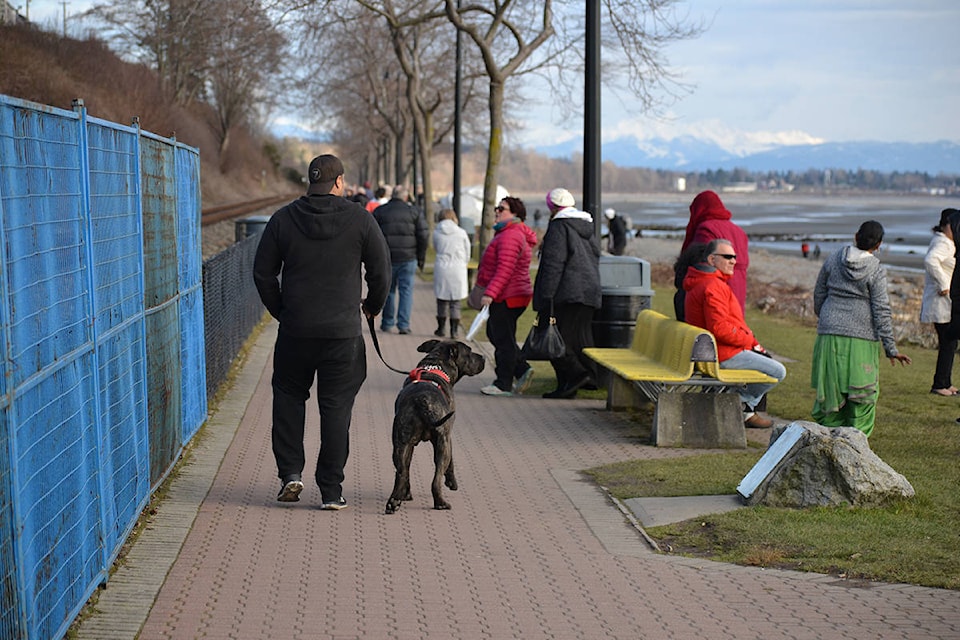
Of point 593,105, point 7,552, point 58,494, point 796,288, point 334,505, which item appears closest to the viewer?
point 7,552

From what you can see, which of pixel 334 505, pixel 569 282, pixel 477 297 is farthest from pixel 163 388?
pixel 477 297

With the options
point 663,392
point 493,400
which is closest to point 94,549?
point 663,392

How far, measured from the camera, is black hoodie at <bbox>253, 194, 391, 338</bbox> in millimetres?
7223

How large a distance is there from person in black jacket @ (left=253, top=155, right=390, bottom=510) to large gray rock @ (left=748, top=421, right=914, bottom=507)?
248 cm

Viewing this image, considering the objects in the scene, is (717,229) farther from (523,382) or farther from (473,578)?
(473,578)

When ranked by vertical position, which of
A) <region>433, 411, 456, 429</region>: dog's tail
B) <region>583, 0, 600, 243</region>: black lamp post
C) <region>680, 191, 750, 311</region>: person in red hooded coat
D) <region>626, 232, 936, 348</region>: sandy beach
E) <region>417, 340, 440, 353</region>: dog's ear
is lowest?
<region>626, 232, 936, 348</region>: sandy beach

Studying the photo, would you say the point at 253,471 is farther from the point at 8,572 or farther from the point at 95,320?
the point at 8,572

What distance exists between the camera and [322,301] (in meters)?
7.24

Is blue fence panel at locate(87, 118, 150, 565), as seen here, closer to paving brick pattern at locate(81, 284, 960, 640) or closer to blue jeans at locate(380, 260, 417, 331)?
paving brick pattern at locate(81, 284, 960, 640)

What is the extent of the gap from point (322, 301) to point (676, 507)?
2.42 metres

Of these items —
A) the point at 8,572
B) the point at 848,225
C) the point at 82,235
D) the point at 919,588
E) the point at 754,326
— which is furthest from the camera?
the point at 848,225

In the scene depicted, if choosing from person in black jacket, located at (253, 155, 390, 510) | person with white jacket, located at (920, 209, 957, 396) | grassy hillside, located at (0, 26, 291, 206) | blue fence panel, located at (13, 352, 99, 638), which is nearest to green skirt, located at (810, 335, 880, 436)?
person with white jacket, located at (920, 209, 957, 396)

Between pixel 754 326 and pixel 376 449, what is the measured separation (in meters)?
12.3

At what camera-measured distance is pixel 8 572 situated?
426 centimetres
